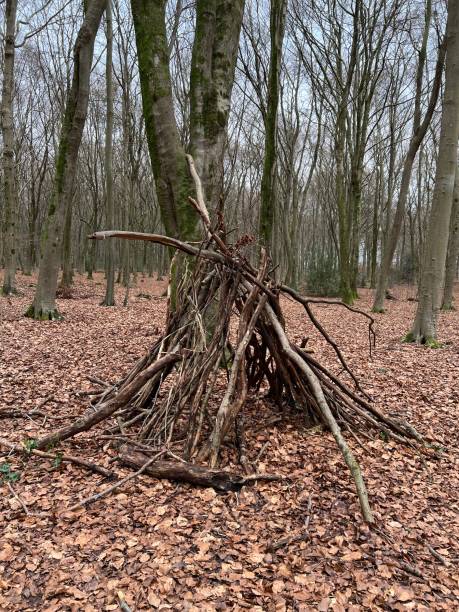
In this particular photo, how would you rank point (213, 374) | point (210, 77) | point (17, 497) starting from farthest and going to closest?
point (210, 77), point (213, 374), point (17, 497)

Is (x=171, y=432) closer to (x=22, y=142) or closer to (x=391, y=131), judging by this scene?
(x=391, y=131)

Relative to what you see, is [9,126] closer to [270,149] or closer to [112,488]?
[270,149]

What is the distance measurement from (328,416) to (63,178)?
25.8 ft

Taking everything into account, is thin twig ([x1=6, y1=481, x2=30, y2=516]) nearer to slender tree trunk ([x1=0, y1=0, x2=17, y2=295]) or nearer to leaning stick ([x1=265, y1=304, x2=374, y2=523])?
leaning stick ([x1=265, y1=304, x2=374, y2=523])

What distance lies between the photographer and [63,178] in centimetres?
898

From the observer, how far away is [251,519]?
277 cm

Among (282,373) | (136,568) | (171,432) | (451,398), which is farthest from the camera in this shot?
(451,398)

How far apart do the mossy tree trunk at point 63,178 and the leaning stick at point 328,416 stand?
6.72 m

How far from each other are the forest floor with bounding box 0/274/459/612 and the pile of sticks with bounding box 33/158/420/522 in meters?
0.26

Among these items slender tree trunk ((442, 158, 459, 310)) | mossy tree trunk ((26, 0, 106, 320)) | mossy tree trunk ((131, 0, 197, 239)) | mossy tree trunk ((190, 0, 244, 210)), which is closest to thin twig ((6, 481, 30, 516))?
mossy tree trunk ((131, 0, 197, 239))

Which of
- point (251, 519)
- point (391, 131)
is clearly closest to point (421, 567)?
point (251, 519)

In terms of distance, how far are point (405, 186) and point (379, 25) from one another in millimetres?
6159

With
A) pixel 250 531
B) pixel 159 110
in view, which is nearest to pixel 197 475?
pixel 250 531

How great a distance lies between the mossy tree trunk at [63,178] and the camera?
8773mm
